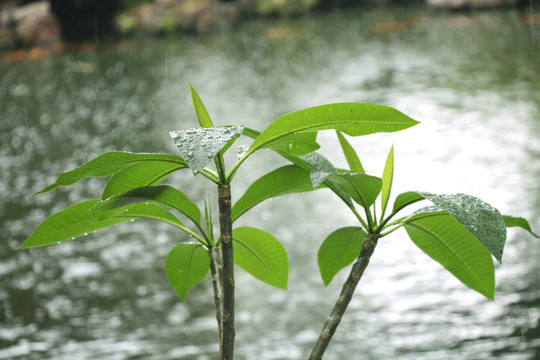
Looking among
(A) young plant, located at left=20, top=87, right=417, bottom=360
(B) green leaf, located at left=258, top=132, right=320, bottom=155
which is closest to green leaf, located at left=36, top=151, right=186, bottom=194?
(A) young plant, located at left=20, top=87, right=417, bottom=360

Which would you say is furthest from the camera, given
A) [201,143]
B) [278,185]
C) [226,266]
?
[278,185]

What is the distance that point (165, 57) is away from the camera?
11273mm

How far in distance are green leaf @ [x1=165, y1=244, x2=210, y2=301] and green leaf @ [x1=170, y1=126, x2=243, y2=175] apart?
0.84ft

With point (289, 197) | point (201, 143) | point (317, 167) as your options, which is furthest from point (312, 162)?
point (289, 197)

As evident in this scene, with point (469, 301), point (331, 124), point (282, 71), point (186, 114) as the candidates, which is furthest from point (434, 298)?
point (282, 71)

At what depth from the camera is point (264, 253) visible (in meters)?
0.86

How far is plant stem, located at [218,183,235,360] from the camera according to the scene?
0.66m

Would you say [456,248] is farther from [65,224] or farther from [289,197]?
[289,197]

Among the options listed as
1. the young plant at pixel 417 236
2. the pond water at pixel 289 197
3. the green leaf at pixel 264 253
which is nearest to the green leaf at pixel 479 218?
the young plant at pixel 417 236

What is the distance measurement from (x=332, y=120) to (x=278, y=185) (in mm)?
157

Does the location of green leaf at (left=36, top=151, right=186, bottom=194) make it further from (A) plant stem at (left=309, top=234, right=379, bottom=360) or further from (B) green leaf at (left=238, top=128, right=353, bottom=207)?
(A) plant stem at (left=309, top=234, right=379, bottom=360)

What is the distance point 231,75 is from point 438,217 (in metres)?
8.36

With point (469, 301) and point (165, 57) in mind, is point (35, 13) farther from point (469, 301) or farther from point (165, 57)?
point (469, 301)

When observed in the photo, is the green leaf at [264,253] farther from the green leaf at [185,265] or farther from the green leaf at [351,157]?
the green leaf at [351,157]
